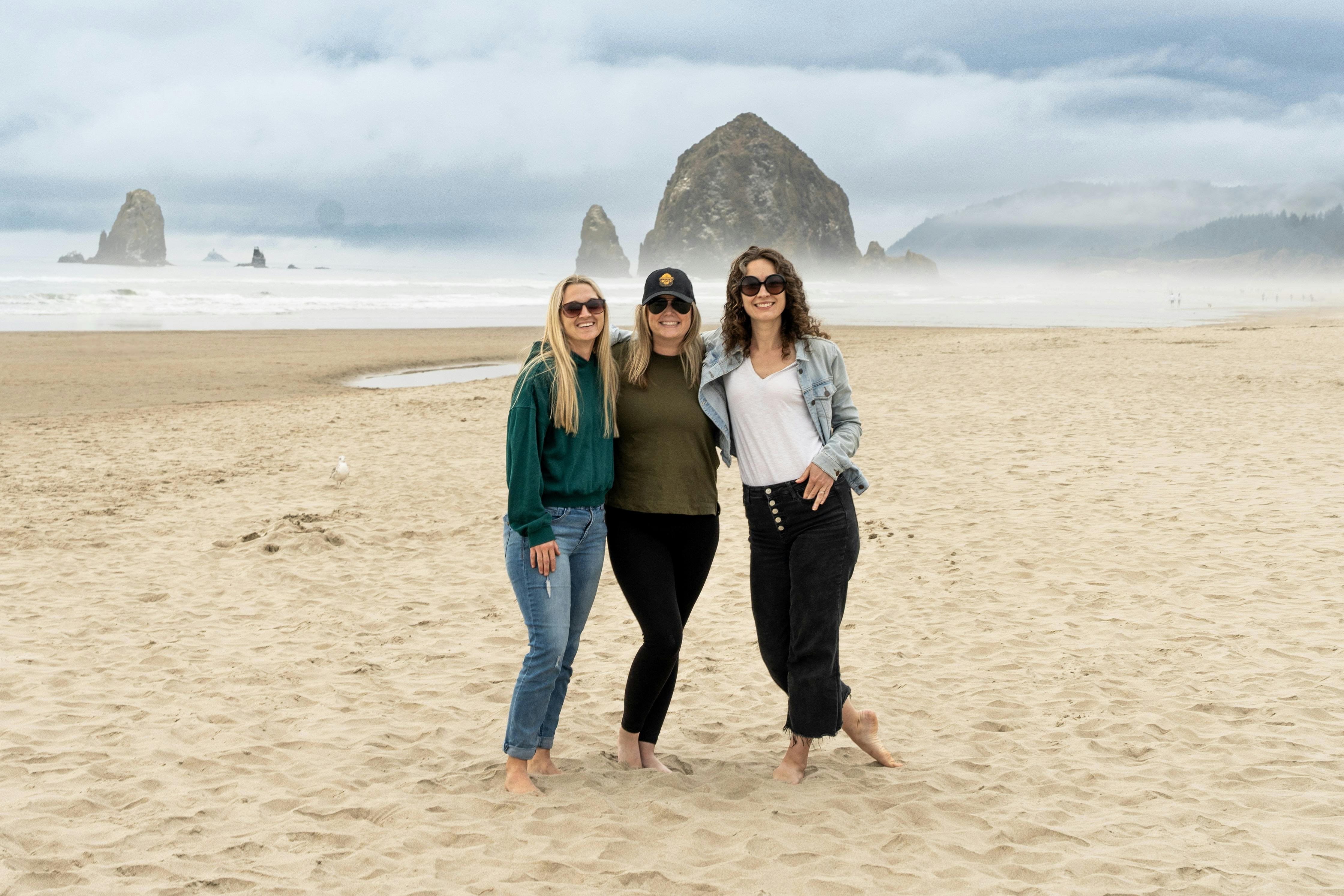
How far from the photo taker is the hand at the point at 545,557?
3291mm

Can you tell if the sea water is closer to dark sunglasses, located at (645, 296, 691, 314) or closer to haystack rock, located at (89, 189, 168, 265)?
dark sunglasses, located at (645, 296, 691, 314)

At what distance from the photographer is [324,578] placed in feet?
22.4

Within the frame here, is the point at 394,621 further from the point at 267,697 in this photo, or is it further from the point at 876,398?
the point at 876,398

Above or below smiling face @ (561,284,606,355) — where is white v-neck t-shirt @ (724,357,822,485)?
below

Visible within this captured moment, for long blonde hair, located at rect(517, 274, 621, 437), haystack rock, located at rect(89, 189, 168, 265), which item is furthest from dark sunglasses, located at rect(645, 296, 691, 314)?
haystack rock, located at rect(89, 189, 168, 265)

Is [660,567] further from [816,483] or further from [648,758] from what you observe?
[648,758]

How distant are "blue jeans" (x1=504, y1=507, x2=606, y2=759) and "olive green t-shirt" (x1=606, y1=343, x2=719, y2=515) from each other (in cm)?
18

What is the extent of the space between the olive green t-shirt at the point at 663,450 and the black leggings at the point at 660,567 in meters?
0.06

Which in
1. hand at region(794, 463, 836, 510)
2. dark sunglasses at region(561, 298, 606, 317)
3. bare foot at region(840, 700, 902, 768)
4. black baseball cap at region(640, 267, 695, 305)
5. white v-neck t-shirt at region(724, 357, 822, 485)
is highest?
black baseball cap at region(640, 267, 695, 305)

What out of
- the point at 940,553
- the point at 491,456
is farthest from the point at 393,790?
the point at 491,456

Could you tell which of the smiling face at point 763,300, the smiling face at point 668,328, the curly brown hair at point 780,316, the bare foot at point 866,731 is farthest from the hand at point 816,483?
the bare foot at point 866,731

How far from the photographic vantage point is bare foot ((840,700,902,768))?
3.90 m

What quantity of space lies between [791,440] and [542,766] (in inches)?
66.6

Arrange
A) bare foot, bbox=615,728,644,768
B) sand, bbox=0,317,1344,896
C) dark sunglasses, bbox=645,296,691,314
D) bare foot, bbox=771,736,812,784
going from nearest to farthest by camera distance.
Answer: sand, bbox=0,317,1344,896, dark sunglasses, bbox=645,296,691,314, bare foot, bbox=771,736,812,784, bare foot, bbox=615,728,644,768
